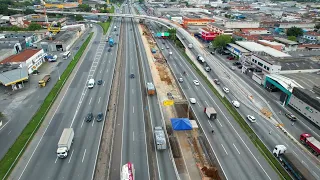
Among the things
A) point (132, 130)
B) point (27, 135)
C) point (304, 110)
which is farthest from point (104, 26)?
point (304, 110)

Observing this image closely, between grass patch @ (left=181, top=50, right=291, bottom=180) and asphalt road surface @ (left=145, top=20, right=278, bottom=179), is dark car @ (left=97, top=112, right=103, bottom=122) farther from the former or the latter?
grass patch @ (left=181, top=50, right=291, bottom=180)

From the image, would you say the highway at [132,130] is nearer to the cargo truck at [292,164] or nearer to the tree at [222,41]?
the cargo truck at [292,164]

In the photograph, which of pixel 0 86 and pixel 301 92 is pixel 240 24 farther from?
pixel 0 86

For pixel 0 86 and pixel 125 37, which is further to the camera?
pixel 125 37

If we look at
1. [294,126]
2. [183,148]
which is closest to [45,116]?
[183,148]

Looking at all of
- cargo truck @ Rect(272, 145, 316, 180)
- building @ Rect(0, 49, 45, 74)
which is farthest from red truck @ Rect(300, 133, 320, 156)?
building @ Rect(0, 49, 45, 74)

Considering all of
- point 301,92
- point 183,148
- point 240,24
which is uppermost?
point 240,24

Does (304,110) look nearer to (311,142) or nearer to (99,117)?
(311,142)

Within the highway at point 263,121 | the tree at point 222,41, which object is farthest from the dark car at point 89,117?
the tree at point 222,41
